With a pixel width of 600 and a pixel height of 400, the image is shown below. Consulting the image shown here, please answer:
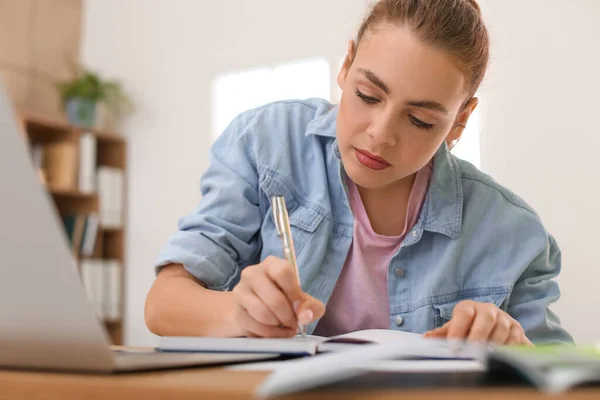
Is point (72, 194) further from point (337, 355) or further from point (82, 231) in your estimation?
point (337, 355)

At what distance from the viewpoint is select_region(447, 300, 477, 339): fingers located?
29.5 inches

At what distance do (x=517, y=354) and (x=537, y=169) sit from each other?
3124mm

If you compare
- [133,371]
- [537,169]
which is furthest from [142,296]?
[133,371]

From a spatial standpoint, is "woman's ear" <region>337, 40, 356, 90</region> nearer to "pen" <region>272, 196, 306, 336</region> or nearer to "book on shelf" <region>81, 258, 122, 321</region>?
"pen" <region>272, 196, 306, 336</region>

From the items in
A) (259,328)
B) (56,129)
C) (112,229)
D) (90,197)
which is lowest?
(112,229)

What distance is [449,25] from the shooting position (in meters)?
1.15

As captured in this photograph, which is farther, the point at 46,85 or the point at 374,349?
the point at 46,85

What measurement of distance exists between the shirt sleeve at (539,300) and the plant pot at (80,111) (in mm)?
3509

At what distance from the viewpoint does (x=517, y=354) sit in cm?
37

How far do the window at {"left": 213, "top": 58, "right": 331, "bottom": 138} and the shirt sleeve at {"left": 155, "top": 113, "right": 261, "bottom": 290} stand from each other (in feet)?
8.42

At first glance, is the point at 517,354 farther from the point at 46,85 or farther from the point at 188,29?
the point at 46,85

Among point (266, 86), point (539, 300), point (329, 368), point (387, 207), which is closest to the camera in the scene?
point (329, 368)

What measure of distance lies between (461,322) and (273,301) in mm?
215

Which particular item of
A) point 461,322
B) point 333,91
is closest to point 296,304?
point 461,322
